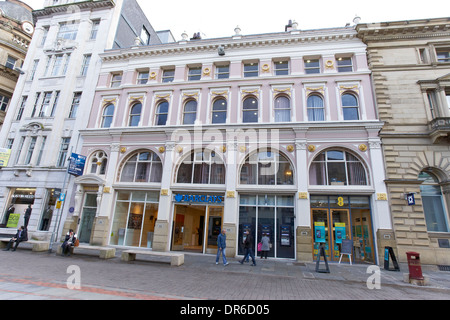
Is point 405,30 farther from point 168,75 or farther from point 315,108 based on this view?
point 168,75

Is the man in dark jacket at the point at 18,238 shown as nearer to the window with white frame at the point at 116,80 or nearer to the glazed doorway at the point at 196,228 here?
the glazed doorway at the point at 196,228

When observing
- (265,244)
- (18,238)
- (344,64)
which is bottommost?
(18,238)

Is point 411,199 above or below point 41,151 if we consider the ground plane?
below

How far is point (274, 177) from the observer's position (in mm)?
16125

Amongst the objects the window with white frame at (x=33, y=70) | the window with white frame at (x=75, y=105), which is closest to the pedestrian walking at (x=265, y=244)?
the window with white frame at (x=75, y=105)

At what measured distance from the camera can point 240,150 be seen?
16719mm

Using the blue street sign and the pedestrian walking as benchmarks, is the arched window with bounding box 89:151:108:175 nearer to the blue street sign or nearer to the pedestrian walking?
Result: the pedestrian walking

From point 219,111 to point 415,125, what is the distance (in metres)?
13.2

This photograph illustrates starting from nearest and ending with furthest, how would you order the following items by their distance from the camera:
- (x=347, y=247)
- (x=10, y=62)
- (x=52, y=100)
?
(x=347, y=247) → (x=52, y=100) → (x=10, y=62)

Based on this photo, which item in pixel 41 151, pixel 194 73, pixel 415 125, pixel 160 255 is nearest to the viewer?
pixel 160 255

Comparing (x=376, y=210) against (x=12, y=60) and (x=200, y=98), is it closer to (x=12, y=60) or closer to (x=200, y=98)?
(x=200, y=98)

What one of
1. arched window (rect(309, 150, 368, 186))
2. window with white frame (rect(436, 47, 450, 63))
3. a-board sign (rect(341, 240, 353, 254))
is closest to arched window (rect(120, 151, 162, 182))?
arched window (rect(309, 150, 368, 186))

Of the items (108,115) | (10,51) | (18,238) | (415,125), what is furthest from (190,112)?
(10,51)

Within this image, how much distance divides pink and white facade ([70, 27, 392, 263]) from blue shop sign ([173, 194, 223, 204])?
70mm
